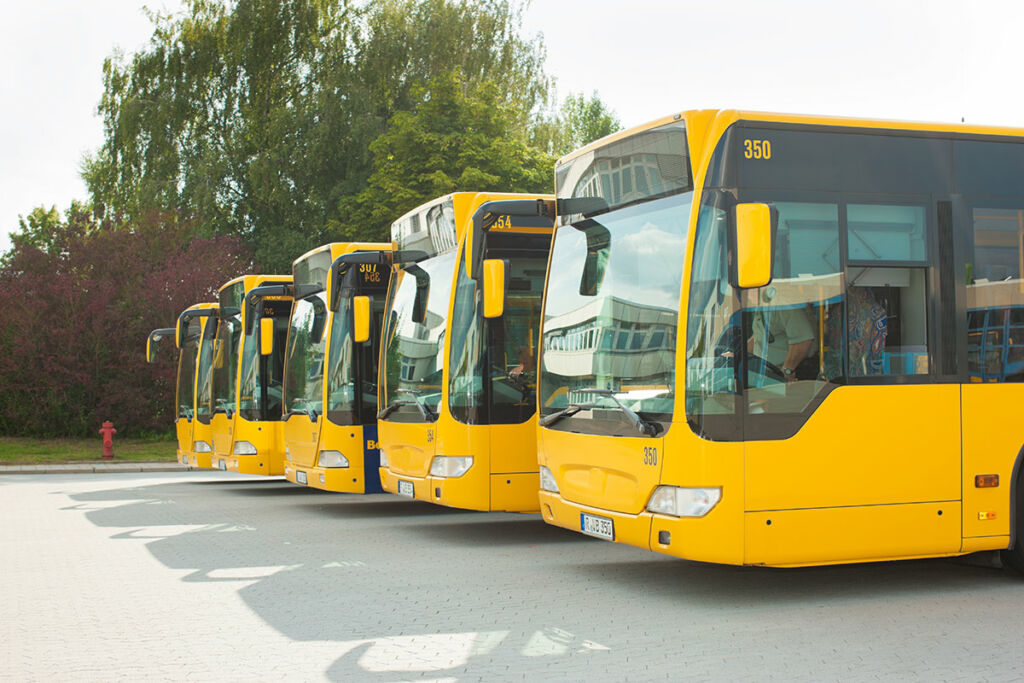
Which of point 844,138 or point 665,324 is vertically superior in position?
point 844,138

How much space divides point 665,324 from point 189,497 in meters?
12.1

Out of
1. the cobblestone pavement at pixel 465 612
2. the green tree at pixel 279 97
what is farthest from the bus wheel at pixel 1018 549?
the green tree at pixel 279 97

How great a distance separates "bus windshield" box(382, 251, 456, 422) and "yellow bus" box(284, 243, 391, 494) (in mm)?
539

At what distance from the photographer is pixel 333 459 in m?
14.3

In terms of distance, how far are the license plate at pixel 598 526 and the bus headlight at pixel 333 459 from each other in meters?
5.98

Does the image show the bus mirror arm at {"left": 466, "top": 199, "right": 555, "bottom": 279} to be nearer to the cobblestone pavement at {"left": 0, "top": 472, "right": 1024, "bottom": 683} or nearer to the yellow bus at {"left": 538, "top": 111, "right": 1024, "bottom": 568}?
the yellow bus at {"left": 538, "top": 111, "right": 1024, "bottom": 568}

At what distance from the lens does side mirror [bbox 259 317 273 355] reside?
17.3m

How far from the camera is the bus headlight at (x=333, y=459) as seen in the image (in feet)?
46.8

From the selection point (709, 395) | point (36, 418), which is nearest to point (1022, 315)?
point (709, 395)

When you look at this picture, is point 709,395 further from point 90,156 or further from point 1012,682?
point 90,156

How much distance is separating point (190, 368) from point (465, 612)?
1494cm

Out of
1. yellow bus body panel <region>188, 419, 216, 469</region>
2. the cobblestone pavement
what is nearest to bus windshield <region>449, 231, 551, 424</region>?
the cobblestone pavement

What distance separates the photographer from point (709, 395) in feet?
25.2

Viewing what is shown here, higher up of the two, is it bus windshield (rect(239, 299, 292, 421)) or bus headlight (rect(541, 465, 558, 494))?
bus windshield (rect(239, 299, 292, 421))
